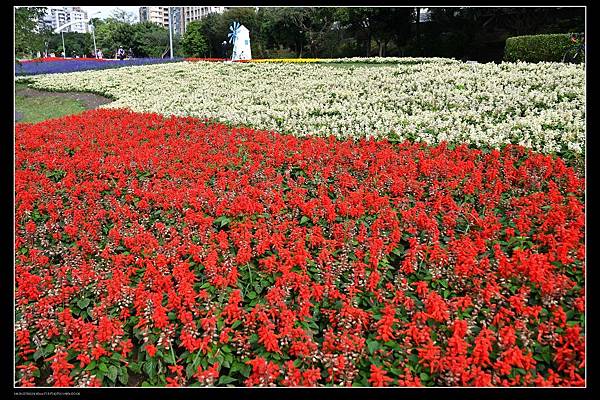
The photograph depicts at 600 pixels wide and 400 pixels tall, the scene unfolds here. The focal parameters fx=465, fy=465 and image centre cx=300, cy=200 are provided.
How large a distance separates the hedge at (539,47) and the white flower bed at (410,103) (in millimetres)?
3412

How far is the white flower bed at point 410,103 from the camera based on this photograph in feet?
20.4

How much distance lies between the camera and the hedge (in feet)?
44.1

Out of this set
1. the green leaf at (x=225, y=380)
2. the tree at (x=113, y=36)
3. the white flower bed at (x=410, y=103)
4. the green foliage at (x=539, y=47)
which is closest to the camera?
the green leaf at (x=225, y=380)

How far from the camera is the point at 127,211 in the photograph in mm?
4516

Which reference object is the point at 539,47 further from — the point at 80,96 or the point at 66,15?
the point at 66,15

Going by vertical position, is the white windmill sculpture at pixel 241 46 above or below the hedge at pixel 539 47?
above

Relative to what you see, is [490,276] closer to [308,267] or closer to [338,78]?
[308,267]

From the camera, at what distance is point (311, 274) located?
11.4 feet

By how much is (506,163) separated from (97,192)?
14.7 feet

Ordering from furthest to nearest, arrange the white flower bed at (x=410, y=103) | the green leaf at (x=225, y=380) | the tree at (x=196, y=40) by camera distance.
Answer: the tree at (x=196, y=40) → the white flower bed at (x=410, y=103) → the green leaf at (x=225, y=380)

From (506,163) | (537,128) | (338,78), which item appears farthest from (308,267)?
(338,78)

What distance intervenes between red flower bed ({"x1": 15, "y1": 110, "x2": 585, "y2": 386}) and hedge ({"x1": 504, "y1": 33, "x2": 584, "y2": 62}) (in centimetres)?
1017

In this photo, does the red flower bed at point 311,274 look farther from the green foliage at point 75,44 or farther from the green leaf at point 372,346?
the green foliage at point 75,44

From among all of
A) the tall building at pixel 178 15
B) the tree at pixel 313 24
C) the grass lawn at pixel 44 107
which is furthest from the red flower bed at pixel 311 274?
the tall building at pixel 178 15
